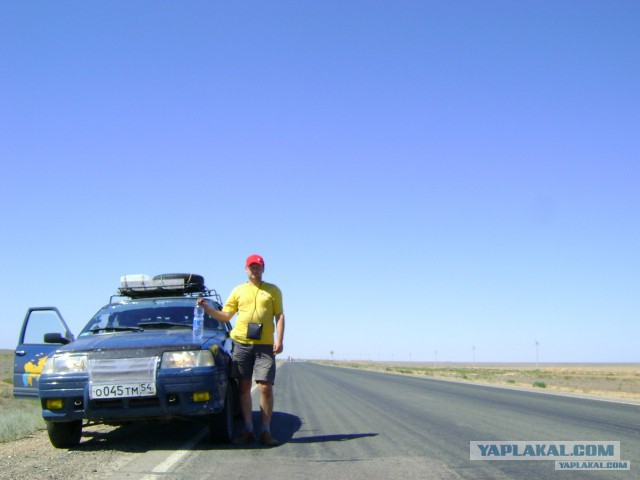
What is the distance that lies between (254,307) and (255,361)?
0.61 metres

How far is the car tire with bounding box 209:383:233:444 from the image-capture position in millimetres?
7383

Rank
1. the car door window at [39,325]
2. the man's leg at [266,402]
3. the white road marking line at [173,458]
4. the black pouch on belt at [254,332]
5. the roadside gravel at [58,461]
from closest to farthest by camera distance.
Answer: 1. the white road marking line at [173,458]
2. the roadside gravel at [58,461]
3. the black pouch on belt at [254,332]
4. the man's leg at [266,402]
5. the car door window at [39,325]

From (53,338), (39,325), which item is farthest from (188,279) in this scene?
(53,338)

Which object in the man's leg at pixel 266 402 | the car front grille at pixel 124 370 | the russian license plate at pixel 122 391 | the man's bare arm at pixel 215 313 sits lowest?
the man's leg at pixel 266 402

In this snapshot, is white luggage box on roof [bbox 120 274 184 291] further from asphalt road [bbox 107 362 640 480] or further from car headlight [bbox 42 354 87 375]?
car headlight [bbox 42 354 87 375]

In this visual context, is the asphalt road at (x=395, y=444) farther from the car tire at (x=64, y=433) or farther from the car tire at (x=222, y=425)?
the car tire at (x=64, y=433)

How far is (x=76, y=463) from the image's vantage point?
6.53 m

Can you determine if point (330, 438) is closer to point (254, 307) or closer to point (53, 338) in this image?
point (254, 307)

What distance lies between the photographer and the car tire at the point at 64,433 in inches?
287

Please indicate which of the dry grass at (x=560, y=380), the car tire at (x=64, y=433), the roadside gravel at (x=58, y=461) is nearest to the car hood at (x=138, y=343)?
the car tire at (x=64, y=433)

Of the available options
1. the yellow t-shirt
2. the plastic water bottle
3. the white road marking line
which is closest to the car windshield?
the plastic water bottle

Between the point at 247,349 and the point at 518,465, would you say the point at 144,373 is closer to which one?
the point at 247,349

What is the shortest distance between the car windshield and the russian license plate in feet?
5.31

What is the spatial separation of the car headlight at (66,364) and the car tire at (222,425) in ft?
4.85
